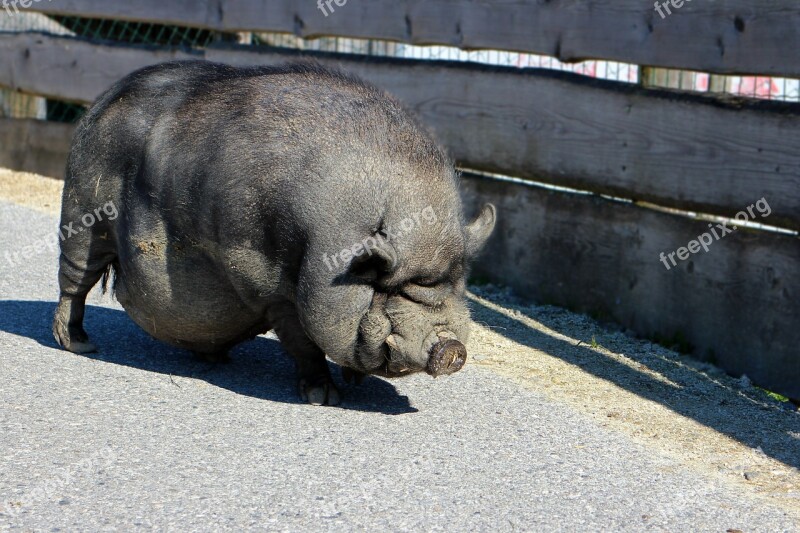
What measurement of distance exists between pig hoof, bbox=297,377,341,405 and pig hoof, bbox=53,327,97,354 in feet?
4.22

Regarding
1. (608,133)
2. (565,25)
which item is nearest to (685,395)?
(608,133)

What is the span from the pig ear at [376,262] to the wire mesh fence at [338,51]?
8.89ft

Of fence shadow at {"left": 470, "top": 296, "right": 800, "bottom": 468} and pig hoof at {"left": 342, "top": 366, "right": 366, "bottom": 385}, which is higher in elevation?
pig hoof at {"left": 342, "top": 366, "right": 366, "bottom": 385}

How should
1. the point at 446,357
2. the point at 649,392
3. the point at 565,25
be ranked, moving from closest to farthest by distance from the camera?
the point at 446,357
the point at 649,392
the point at 565,25

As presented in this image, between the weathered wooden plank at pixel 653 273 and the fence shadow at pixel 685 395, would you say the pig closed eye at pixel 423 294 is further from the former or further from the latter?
the weathered wooden plank at pixel 653 273

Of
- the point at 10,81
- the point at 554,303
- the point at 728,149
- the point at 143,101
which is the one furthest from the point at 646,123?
the point at 10,81

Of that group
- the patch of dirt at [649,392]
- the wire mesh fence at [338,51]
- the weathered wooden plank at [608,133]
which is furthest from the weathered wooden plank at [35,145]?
the patch of dirt at [649,392]

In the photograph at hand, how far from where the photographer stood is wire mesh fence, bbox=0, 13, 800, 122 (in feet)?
23.9

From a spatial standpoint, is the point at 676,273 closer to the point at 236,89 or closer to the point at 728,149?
the point at 728,149

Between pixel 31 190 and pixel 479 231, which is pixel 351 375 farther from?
pixel 31 190

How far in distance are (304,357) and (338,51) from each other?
4.84 meters

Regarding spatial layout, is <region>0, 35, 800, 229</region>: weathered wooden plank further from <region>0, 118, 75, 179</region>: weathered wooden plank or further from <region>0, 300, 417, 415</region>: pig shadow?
<region>0, 118, 75, 179</region>: weathered wooden plank

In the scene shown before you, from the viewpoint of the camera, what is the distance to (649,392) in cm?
552

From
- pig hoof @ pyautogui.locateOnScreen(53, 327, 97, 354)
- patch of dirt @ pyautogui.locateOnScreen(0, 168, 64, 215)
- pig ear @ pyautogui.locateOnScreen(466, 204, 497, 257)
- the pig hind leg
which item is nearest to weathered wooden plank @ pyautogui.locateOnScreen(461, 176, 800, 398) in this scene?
pig ear @ pyautogui.locateOnScreen(466, 204, 497, 257)
